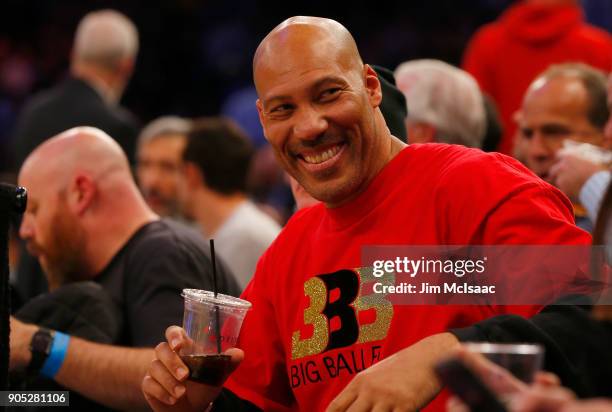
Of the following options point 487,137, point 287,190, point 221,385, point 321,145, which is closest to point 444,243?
point 321,145

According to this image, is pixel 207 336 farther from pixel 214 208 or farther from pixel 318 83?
pixel 214 208

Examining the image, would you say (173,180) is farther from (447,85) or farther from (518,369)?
(518,369)

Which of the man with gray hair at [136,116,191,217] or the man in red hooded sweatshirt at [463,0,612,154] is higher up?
the man in red hooded sweatshirt at [463,0,612,154]

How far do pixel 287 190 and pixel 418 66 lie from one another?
13.9 ft

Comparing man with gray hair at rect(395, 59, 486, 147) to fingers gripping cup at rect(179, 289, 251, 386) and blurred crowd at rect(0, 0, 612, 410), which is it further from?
fingers gripping cup at rect(179, 289, 251, 386)

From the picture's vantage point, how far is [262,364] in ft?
9.43

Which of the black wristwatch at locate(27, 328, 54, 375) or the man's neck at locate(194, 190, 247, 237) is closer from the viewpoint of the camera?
the black wristwatch at locate(27, 328, 54, 375)

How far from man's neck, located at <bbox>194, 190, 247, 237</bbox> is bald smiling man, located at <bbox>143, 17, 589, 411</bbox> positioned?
2.97 metres

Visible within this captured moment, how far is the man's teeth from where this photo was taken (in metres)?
2.73

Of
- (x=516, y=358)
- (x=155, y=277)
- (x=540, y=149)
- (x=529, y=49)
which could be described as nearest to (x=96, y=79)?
(x=529, y=49)

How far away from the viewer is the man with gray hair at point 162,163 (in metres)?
6.98

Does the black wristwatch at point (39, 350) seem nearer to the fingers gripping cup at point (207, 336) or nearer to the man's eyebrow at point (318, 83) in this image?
the fingers gripping cup at point (207, 336)

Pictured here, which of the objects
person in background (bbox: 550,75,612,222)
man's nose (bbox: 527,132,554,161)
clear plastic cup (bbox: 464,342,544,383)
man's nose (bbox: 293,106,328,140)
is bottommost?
clear plastic cup (bbox: 464,342,544,383)

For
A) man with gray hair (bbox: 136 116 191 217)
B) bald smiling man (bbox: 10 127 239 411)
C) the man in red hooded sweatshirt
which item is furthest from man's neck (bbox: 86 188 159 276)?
man with gray hair (bbox: 136 116 191 217)
